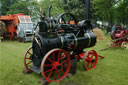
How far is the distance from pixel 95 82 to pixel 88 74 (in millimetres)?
558

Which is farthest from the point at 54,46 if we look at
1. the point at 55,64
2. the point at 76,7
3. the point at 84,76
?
the point at 76,7

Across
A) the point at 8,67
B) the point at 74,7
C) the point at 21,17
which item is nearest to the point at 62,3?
the point at 74,7

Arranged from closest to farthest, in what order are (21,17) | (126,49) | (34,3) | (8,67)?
(8,67) → (126,49) → (21,17) → (34,3)

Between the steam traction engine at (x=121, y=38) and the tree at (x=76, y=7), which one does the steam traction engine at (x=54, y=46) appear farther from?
the tree at (x=76, y=7)

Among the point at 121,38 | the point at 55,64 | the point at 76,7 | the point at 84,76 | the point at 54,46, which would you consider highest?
the point at 76,7

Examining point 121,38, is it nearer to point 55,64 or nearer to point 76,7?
point 55,64

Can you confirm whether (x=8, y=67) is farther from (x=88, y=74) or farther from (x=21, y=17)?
(x=21, y=17)

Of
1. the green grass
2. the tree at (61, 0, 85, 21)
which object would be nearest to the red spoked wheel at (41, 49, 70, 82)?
the green grass

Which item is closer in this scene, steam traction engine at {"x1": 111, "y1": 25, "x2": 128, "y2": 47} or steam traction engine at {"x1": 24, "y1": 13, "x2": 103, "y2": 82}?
steam traction engine at {"x1": 24, "y1": 13, "x2": 103, "y2": 82}

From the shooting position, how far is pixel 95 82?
3.61m

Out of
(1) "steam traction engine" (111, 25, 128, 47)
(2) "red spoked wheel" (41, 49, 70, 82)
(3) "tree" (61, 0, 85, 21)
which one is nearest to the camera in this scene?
(2) "red spoked wheel" (41, 49, 70, 82)

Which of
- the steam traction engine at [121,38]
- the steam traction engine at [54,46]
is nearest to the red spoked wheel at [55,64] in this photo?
the steam traction engine at [54,46]

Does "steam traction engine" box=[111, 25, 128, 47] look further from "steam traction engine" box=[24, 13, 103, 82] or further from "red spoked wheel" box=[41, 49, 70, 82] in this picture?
"red spoked wheel" box=[41, 49, 70, 82]

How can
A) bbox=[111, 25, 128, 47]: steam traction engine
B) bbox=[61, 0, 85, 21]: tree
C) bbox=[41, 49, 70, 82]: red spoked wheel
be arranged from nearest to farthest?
bbox=[41, 49, 70, 82]: red spoked wheel < bbox=[111, 25, 128, 47]: steam traction engine < bbox=[61, 0, 85, 21]: tree
